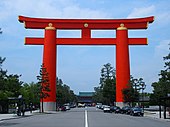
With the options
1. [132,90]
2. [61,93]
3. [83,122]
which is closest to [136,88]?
[132,90]

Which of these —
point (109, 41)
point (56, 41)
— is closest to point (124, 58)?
point (109, 41)

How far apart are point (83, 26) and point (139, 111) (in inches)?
825

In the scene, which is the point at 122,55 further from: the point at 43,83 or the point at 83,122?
the point at 83,122

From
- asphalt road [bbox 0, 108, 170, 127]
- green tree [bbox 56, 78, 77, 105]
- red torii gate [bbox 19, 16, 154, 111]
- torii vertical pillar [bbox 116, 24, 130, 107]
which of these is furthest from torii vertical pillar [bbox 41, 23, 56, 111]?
asphalt road [bbox 0, 108, 170, 127]

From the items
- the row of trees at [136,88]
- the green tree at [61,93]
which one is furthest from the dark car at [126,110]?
the green tree at [61,93]

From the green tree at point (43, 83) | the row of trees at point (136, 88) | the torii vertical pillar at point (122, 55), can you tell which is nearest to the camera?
the row of trees at point (136, 88)

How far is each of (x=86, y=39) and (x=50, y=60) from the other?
844 cm

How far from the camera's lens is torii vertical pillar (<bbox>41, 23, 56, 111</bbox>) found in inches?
2680

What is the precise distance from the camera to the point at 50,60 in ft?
226

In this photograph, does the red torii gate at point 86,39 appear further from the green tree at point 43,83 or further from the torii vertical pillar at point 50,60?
the green tree at point 43,83

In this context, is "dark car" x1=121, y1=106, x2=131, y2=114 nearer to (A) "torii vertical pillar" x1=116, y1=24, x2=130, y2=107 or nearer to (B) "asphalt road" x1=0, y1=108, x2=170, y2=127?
(A) "torii vertical pillar" x1=116, y1=24, x2=130, y2=107

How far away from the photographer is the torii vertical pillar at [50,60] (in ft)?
223

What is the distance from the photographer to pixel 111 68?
370 feet

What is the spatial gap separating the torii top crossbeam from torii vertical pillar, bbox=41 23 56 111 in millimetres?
1368
